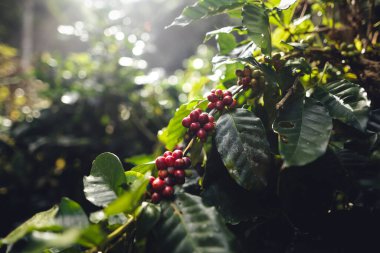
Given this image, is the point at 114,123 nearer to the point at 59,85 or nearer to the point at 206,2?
the point at 59,85

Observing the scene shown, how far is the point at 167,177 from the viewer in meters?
0.63

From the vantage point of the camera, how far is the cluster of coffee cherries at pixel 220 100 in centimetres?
74

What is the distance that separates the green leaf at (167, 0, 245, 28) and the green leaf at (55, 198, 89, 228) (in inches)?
24.8

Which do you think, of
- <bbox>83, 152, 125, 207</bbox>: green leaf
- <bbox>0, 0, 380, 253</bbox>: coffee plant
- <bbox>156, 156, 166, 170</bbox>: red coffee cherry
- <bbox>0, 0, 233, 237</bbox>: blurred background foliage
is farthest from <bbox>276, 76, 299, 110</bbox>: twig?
<bbox>0, 0, 233, 237</bbox>: blurred background foliage

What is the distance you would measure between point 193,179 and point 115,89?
1824 millimetres

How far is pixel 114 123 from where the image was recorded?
2.53m

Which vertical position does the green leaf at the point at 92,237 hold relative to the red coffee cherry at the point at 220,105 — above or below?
below

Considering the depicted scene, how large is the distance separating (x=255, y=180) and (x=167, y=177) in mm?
199

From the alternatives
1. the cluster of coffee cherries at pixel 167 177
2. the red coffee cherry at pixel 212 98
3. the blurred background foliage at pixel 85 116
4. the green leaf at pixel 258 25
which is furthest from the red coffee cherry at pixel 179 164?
the blurred background foliage at pixel 85 116

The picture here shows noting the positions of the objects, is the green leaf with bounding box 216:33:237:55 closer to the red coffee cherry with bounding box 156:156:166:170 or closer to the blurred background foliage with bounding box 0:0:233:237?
the red coffee cherry with bounding box 156:156:166:170

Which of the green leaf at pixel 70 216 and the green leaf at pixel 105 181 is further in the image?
the green leaf at pixel 105 181

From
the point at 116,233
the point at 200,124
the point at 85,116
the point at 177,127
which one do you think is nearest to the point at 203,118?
the point at 200,124

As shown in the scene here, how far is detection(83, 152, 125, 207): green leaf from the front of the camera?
1.97ft

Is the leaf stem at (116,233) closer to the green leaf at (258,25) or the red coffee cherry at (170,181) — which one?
the red coffee cherry at (170,181)
